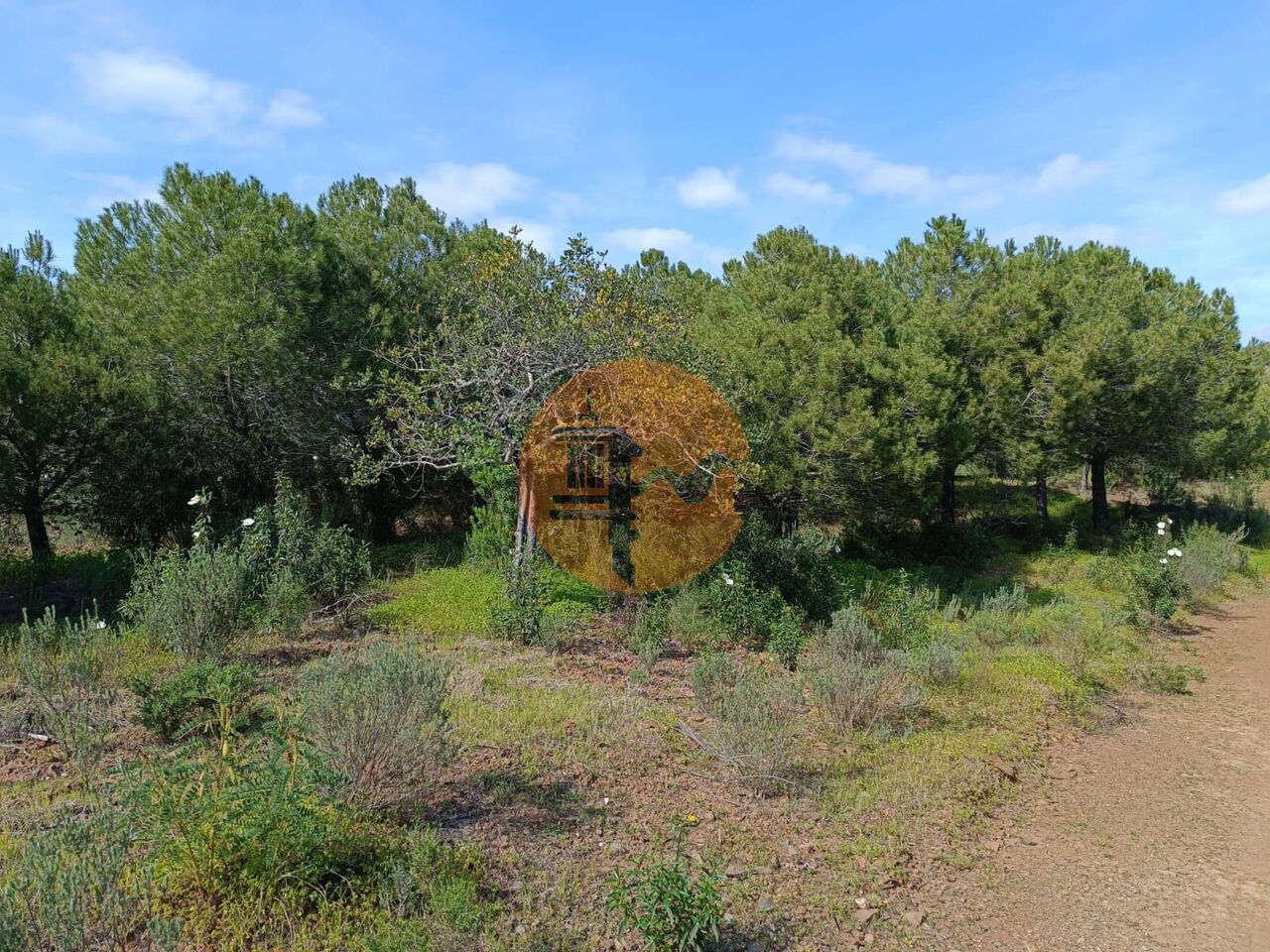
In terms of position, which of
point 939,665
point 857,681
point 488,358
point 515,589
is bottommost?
point 939,665

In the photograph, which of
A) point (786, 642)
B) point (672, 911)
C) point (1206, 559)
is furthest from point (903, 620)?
point (1206, 559)

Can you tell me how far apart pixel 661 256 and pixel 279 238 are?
31.4 ft

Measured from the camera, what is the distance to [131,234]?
10180mm

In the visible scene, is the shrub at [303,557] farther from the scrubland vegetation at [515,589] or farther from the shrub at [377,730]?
the shrub at [377,730]

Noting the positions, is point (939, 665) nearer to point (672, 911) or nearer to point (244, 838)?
point (672, 911)

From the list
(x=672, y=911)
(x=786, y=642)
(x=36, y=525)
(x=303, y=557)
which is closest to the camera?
(x=672, y=911)

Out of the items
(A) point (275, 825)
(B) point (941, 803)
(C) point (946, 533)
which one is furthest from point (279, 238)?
(C) point (946, 533)

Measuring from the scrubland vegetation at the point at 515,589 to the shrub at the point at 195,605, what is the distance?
3 centimetres

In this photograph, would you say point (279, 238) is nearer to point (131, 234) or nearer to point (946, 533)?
point (131, 234)

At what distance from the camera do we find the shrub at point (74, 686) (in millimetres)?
3660

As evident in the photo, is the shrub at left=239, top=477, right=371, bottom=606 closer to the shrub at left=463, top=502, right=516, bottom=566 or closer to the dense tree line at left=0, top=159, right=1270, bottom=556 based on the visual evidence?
the dense tree line at left=0, top=159, right=1270, bottom=556

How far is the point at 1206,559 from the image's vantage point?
11.7 metres

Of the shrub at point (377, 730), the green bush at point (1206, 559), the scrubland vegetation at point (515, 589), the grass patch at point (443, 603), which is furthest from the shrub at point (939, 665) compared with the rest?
the green bush at point (1206, 559)

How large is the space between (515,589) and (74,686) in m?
3.37
